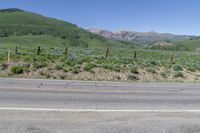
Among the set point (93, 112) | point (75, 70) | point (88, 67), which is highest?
point (88, 67)

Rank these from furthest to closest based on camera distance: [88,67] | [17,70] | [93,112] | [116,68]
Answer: [116,68]
[88,67]
[17,70]
[93,112]

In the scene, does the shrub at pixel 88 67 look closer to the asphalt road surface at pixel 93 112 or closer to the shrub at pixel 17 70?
the shrub at pixel 17 70

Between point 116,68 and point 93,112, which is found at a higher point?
point 116,68

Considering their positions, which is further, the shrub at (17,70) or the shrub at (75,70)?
the shrub at (75,70)

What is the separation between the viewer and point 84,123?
645 cm

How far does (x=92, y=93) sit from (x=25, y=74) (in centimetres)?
722

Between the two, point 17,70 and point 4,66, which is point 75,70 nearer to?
point 17,70

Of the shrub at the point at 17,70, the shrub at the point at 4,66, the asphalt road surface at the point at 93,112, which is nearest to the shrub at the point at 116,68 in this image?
the shrub at the point at 17,70

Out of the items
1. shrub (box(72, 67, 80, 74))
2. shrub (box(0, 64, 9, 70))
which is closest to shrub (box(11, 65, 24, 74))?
shrub (box(0, 64, 9, 70))

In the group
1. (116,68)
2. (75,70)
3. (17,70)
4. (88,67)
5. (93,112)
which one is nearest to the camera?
(93,112)

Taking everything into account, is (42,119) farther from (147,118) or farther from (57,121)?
(147,118)

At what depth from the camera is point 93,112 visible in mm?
7520

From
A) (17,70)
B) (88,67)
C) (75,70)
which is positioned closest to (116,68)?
(88,67)

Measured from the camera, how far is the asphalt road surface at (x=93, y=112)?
6.12 m
